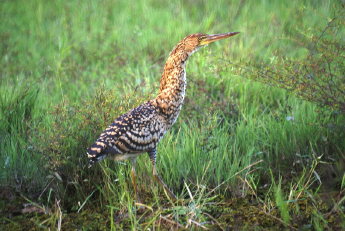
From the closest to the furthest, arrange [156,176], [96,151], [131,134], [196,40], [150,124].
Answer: [96,151] → [131,134] → [150,124] → [156,176] → [196,40]

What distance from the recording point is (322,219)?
12.8 feet

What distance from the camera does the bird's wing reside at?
13.9 ft

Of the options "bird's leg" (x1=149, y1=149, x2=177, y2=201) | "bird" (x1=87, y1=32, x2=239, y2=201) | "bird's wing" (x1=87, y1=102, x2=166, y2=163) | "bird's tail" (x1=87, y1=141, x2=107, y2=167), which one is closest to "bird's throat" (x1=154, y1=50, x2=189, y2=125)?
"bird" (x1=87, y1=32, x2=239, y2=201)

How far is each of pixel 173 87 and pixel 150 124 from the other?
43 cm

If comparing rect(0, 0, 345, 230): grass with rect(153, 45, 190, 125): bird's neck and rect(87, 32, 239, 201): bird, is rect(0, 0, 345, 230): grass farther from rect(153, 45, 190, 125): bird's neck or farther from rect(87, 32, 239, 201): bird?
rect(153, 45, 190, 125): bird's neck

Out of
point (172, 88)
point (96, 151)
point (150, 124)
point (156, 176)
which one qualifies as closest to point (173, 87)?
point (172, 88)

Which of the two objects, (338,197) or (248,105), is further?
(248,105)

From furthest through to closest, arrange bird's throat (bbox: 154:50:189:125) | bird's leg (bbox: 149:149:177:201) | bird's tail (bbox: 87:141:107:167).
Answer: bird's throat (bbox: 154:50:189:125), bird's leg (bbox: 149:149:177:201), bird's tail (bbox: 87:141:107:167)

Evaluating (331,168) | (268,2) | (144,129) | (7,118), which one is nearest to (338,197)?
(331,168)

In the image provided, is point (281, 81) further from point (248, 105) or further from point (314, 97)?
point (248, 105)

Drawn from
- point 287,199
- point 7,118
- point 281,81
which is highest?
point 281,81

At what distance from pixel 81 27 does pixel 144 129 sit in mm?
4699

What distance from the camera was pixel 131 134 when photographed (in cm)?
435

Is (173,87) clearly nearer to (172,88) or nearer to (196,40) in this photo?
(172,88)
